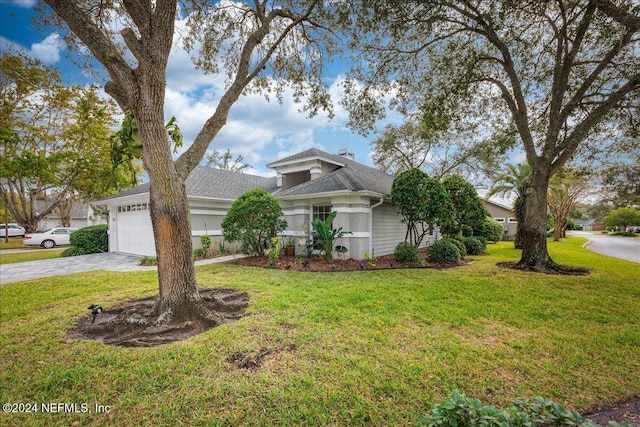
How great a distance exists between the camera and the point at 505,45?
9.01m

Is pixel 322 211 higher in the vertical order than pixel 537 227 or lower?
higher

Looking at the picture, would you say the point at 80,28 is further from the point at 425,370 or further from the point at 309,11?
the point at 425,370

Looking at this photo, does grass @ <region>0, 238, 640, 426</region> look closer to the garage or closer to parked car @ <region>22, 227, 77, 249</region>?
the garage

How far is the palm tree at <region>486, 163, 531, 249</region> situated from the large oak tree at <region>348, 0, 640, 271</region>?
7.81m

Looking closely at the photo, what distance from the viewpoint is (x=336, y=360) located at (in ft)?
11.0

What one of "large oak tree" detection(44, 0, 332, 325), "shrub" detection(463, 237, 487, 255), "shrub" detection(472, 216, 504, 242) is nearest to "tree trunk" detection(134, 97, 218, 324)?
"large oak tree" detection(44, 0, 332, 325)

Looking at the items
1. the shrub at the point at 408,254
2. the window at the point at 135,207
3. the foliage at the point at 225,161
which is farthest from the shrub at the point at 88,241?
the foliage at the point at 225,161

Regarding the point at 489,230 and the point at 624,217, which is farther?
the point at 624,217

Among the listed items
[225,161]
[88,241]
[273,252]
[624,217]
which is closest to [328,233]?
[273,252]

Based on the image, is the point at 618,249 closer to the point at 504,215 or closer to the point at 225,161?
the point at 504,215

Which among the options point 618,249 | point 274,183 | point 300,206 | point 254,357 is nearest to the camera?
point 254,357

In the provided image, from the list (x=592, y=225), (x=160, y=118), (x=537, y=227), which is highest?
(x=160, y=118)

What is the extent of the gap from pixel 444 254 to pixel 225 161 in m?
31.3

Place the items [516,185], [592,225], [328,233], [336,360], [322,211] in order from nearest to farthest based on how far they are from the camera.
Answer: [336,360], [328,233], [322,211], [516,185], [592,225]
